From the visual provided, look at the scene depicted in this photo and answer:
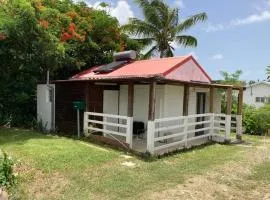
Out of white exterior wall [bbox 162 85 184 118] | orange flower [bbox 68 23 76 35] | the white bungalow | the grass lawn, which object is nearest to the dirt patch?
the grass lawn

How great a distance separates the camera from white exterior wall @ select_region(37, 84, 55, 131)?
15.6 metres

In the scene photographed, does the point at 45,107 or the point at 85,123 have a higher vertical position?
the point at 45,107

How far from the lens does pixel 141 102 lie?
15.1 meters

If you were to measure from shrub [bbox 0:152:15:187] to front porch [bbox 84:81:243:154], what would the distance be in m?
4.65

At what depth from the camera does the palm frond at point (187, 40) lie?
2495 centimetres

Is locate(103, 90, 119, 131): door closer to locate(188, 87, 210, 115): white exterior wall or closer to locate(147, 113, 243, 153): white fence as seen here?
locate(147, 113, 243, 153): white fence

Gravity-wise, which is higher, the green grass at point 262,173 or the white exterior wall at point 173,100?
the white exterior wall at point 173,100

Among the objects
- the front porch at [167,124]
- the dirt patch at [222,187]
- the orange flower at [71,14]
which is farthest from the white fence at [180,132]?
the orange flower at [71,14]

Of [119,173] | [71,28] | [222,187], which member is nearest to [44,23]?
[71,28]

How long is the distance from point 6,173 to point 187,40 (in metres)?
19.1

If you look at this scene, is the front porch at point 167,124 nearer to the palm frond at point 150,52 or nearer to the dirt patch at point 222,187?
the dirt patch at point 222,187

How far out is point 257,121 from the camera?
2150 cm

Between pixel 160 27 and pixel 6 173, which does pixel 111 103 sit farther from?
pixel 160 27

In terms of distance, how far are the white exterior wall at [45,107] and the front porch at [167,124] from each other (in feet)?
6.84
